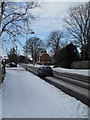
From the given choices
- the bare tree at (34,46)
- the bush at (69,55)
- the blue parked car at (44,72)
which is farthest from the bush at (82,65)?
the bare tree at (34,46)

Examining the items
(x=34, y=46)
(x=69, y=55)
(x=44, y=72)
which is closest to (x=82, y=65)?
(x=69, y=55)

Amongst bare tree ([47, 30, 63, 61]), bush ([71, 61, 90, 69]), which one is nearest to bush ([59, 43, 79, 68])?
bush ([71, 61, 90, 69])

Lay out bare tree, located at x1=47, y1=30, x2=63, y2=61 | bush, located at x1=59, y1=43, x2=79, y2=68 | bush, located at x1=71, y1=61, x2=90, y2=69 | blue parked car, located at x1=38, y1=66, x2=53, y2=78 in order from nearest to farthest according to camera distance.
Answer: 1. blue parked car, located at x1=38, y1=66, x2=53, y2=78
2. bush, located at x1=71, y1=61, x2=90, y2=69
3. bush, located at x1=59, y1=43, x2=79, y2=68
4. bare tree, located at x1=47, y1=30, x2=63, y2=61

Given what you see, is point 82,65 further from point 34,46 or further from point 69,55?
point 34,46

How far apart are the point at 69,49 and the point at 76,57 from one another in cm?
278

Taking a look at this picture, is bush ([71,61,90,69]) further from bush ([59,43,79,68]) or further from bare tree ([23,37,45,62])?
bare tree ([23,37,45,62])

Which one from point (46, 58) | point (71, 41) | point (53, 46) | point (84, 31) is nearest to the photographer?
point (84, 31)

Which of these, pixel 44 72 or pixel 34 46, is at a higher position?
pixel 34 46

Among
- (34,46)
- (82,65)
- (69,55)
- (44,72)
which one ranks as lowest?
(44,72)

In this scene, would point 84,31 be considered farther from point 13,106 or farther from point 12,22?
point 13,106

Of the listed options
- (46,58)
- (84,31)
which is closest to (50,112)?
(84,31)

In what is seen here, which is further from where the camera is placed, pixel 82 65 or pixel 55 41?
pixel 55 41

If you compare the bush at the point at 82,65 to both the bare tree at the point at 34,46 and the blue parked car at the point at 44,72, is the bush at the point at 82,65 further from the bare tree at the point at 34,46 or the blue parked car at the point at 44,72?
the bare tree at the point at 34,46

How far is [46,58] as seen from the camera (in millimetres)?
101562
